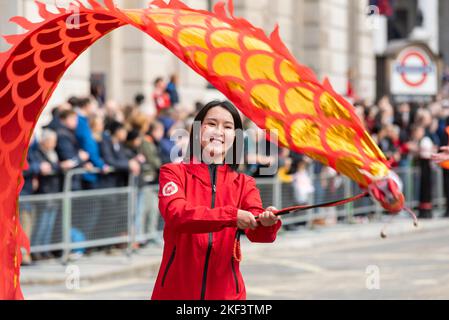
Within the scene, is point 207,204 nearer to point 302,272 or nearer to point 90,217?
point 302,272

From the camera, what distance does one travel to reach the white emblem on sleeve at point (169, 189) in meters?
5.33

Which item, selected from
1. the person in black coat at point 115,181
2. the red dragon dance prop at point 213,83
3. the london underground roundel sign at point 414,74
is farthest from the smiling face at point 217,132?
the london underground roundel sign at point 414,74

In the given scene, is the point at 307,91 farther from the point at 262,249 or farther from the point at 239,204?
the point at 262,249

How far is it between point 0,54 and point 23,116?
34 cm

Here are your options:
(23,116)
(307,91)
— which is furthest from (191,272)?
(23,116)

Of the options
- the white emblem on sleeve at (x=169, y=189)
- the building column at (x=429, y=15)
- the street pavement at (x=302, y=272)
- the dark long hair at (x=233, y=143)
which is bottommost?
the street pavement at (x=302, y=272)

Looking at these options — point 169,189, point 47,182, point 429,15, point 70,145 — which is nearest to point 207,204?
point 169,189

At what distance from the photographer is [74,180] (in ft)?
45.1

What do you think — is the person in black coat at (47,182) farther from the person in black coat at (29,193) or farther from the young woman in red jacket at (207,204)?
the young woman in red jacket at (207,204)

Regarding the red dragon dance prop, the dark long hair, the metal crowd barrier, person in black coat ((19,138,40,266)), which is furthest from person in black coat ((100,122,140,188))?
the dark long hair

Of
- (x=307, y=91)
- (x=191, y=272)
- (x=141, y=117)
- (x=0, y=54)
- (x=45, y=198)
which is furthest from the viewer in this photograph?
(x=141, y=117)

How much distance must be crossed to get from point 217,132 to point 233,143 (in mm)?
146

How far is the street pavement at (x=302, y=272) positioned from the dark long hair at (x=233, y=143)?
5795 millimetres

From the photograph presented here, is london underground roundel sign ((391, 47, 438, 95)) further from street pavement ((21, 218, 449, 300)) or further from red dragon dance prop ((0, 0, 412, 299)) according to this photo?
red dragon dance prop ((0, 0, 412, 299))
